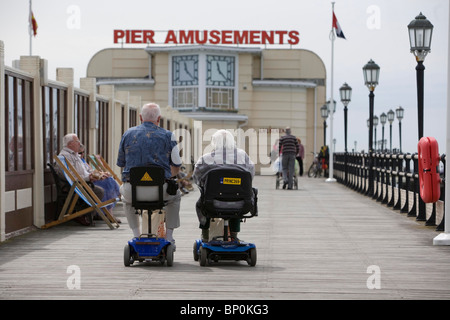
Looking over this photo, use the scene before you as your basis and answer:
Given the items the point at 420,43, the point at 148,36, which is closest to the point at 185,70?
the point at 148,36

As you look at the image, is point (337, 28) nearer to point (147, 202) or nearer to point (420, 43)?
point (420, 43)

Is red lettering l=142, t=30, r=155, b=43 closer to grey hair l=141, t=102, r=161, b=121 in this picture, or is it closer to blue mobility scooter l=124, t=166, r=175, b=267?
grey hair l=141, t=102, r=161, b=121

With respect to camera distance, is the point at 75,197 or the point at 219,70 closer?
the point at 75,197

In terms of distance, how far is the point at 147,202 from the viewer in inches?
359

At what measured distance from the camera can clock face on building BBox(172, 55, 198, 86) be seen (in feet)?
169

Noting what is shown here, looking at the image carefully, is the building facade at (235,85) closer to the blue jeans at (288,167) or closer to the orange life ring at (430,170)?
the blue jeans at (288,167)

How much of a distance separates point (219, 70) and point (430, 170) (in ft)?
130

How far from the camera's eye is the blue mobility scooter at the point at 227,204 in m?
9.06

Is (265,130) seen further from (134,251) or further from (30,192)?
(134,251)

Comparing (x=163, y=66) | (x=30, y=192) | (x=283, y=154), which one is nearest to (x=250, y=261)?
(x=30, y=192)

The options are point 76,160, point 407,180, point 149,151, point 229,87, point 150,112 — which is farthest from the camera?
point 229,87

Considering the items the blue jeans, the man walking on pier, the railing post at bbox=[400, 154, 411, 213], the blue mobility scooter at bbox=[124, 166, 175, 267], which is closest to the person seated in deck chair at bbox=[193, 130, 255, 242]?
the blue mobility scooter at bbox=[124, 166, 175, 267]

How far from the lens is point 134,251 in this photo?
9172 mm
